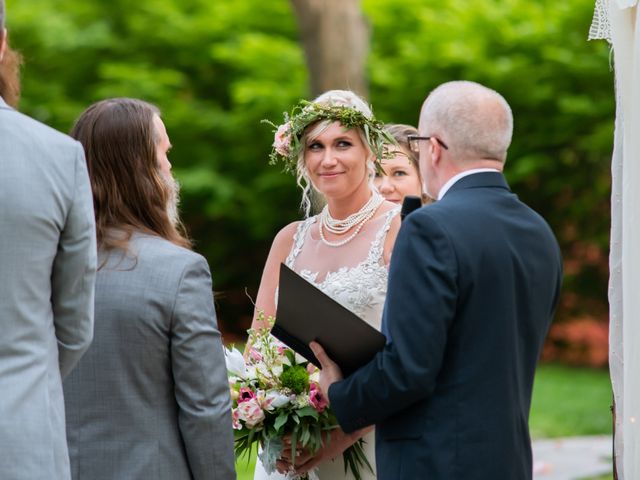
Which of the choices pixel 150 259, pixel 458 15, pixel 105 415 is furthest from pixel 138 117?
pixel 458 15

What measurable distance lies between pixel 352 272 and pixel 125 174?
1379 millimetres

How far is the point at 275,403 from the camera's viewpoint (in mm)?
3982

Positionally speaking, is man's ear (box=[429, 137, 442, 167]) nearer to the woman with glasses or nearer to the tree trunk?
the woman with glasses

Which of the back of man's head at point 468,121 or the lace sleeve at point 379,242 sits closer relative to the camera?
the back of man's head at point 468,121

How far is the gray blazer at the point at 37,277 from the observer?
8.86 ft

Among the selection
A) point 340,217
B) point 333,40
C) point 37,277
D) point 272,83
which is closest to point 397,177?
point 340,217

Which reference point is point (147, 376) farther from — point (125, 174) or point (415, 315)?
point (415, 315)

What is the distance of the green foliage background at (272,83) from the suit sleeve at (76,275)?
11.7 metres

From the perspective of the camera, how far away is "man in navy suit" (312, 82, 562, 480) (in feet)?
10.3

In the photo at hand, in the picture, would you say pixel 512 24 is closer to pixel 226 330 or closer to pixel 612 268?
pixel 226 330

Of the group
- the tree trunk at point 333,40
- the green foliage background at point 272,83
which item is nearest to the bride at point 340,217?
the tree trunk at point 333,40

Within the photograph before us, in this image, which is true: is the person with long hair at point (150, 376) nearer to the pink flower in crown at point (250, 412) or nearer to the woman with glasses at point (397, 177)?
the pink flower in crown at point (250, 412)

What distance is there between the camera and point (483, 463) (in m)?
3.22

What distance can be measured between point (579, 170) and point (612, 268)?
11.7 m
